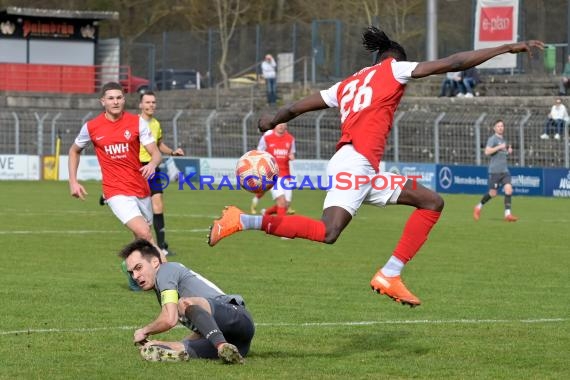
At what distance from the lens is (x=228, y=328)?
927 centimetres

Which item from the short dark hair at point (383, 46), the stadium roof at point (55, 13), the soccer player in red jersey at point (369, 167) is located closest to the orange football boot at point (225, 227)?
the soccer player in red jersey at point (369, 167)

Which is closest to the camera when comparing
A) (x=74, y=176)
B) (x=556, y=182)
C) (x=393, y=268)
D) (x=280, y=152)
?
(x=393, y=268)

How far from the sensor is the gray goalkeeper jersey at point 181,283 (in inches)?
358

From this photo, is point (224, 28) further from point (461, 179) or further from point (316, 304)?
point (316, 304)

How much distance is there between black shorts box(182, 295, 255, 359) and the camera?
30.3ft

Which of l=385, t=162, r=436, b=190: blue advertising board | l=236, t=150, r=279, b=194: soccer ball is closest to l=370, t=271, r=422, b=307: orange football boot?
l=236, t=150, r=279, b=194: soccer ball

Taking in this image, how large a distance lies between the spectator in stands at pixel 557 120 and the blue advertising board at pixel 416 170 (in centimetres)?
386

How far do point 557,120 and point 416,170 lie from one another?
187 inches

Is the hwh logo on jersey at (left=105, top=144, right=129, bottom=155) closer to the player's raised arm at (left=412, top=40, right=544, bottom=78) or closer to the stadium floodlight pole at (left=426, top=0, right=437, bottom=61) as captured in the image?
the player's raised arm at (left=412, top=40, right=544, bottom=78)

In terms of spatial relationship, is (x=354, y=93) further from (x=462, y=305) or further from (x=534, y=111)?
(x=534, y=111)

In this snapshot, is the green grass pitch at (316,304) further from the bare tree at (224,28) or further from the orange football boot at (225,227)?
the bare tree at (224,28)

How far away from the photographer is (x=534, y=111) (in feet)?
128

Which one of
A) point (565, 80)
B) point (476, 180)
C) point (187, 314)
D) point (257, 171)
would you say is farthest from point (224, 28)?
point (187, 314)

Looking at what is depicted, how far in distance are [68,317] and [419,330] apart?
3.21m
